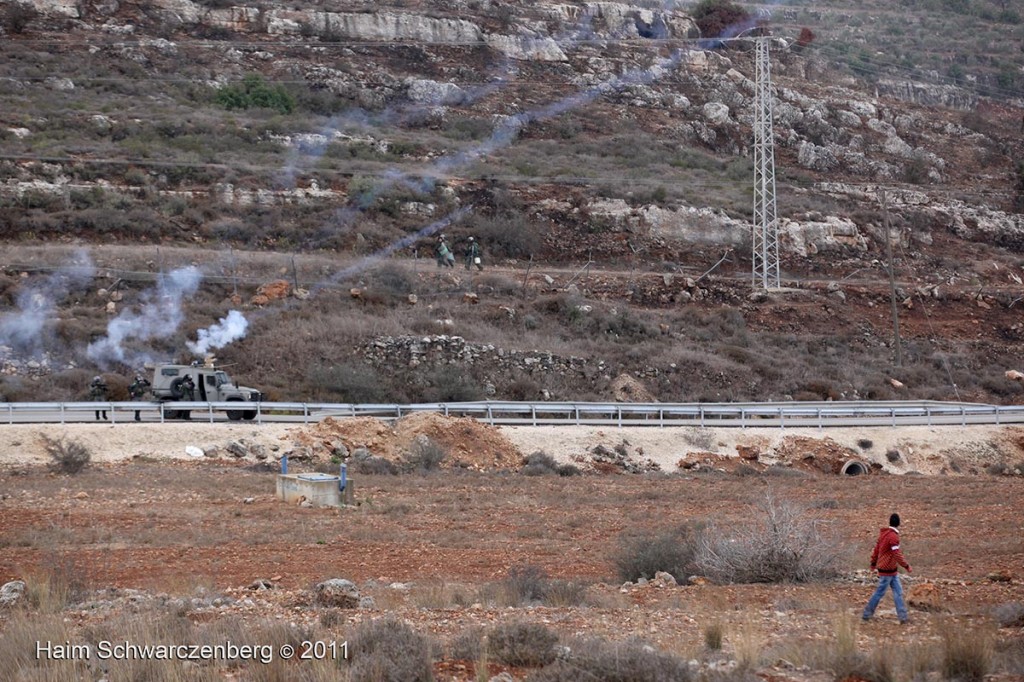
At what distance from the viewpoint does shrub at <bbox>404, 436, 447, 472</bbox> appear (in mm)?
27266

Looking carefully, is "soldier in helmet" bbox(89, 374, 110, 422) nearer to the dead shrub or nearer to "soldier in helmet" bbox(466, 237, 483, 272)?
"soldier in helmet" bbox(466, 237, 483, 272)

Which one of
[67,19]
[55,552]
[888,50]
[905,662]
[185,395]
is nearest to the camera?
[905,662]

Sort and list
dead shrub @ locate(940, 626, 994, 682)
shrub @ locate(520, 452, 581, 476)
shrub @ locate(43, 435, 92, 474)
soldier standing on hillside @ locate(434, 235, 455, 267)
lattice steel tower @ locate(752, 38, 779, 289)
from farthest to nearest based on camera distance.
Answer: soldier standing on hillside @ locate(434, 235, 455, 267), lattice steel tower @ locate(752, 38, 779, 289), shrub @ locate(520, 452, 581, 476), shrub @ locate(43, 435, 92, 474), dead shrub @ locate(940, 626, 994, 682)

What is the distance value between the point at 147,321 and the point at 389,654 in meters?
30.5

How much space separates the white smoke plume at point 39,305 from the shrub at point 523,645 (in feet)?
93.9

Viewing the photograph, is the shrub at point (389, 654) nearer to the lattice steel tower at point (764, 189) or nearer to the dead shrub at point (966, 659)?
the dead shrub at point (966, 659)

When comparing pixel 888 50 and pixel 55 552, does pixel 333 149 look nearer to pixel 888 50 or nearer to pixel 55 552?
pixel 55 552

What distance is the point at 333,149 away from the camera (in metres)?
61.9

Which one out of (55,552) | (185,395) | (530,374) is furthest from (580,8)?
(55,552)

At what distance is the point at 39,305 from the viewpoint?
124 feet

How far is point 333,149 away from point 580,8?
3533 centimetres

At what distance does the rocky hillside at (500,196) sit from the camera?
129 feet

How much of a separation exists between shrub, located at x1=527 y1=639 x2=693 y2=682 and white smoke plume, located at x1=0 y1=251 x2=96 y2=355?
97.7 ft

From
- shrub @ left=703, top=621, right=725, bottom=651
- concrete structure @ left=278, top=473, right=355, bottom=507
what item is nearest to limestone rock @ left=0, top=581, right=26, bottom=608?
shrub @ left=703, top=621, right=725, bottom=651
